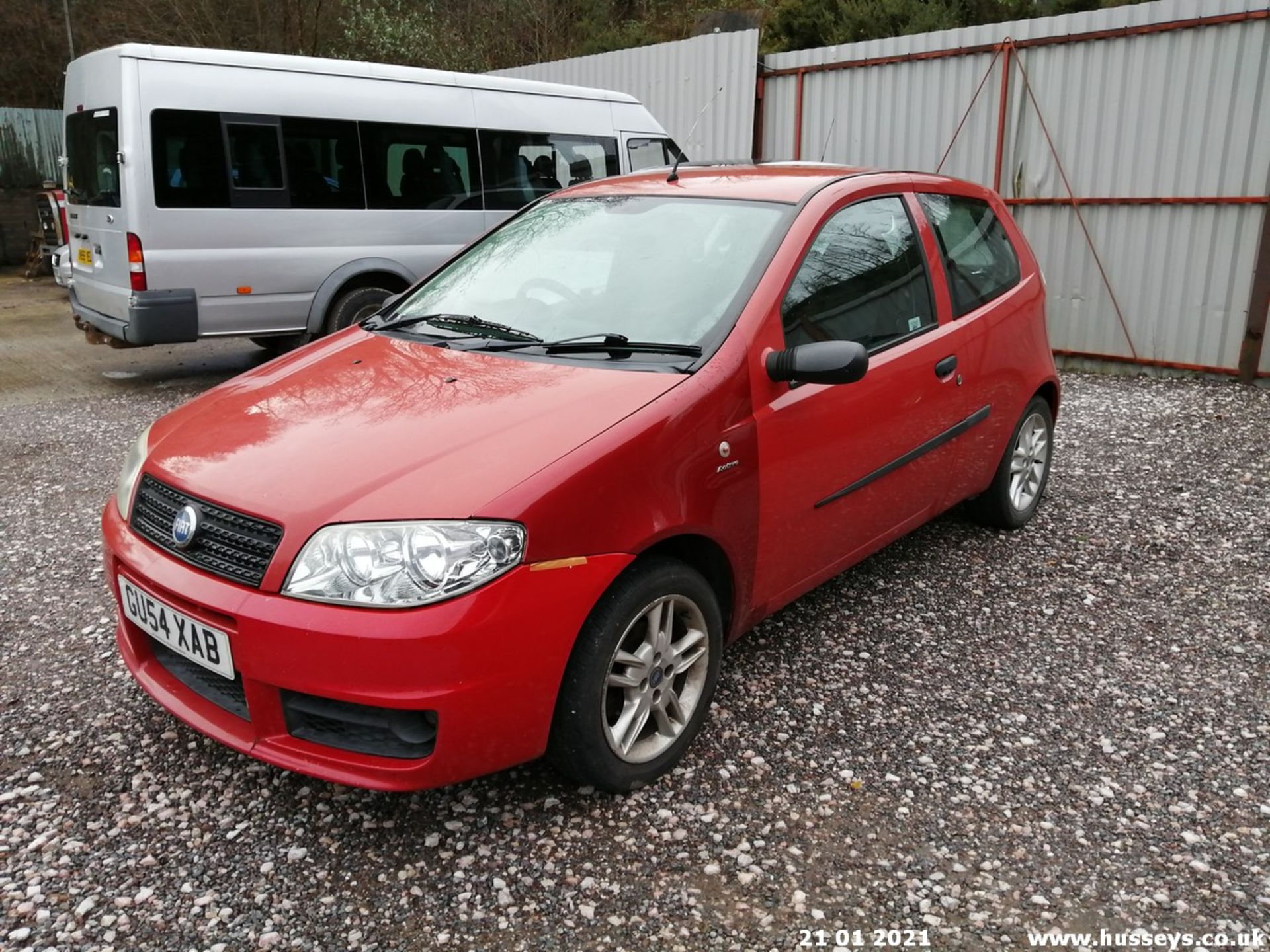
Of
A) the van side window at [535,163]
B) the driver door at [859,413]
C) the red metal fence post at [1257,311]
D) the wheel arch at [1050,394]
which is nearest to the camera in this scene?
the driver door at [859,413]

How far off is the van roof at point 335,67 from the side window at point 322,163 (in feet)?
1.33

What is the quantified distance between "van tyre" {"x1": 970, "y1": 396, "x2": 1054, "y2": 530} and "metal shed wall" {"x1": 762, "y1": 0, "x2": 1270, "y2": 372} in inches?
158

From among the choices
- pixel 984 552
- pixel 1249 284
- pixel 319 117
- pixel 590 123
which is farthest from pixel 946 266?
pixel 590 123

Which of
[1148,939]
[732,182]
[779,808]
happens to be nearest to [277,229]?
[732,182]

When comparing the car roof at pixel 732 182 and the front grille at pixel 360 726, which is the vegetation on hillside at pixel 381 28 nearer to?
the car roof at pixel 732 182

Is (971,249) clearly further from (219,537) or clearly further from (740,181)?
(219,537)

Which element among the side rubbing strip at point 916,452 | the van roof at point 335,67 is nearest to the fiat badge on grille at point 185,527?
the side rubbing strip at point 916,452

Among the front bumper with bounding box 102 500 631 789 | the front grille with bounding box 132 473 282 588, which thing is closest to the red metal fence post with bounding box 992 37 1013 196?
the front bumper with bounding box 102 500 631 789

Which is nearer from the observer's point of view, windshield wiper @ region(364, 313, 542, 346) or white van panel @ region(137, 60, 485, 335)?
windshield wiper @ region(364, 313, 542, 346)

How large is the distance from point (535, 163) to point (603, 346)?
6609 mm

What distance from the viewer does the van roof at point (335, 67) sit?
23.2ft

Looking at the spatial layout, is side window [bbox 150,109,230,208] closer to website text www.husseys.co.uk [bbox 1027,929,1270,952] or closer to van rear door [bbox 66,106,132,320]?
van rear door [bbox 66,106,132,320]

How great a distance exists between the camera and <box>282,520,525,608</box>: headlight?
7.50 ft

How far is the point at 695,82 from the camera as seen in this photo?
36.7 feet
